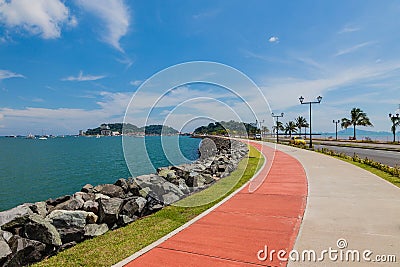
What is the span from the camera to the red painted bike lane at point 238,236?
385 centimetres

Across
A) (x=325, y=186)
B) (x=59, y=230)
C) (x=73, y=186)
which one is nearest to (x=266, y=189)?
(x=325, y=186)

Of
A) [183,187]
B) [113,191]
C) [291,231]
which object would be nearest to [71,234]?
[113,191]

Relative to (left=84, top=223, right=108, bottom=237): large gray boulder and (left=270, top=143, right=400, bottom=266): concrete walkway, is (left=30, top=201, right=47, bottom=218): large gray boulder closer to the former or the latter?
(left=84, top=223, right=108, bottom=237): large gray boulder

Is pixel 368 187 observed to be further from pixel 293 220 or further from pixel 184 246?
pixel 184 246

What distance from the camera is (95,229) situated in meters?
5.77

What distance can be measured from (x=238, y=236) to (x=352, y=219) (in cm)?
252

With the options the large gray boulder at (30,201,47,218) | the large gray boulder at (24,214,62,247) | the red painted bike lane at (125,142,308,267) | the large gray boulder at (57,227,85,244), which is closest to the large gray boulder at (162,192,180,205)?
the red painted bike lane at (125,142,308,267)

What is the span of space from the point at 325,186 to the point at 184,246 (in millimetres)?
6257

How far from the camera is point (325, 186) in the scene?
29.0ft

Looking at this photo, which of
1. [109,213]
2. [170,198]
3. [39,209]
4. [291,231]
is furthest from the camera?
[170,198]

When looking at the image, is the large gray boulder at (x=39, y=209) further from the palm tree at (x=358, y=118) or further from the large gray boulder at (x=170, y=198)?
the palm tree at (x=358, y=118)

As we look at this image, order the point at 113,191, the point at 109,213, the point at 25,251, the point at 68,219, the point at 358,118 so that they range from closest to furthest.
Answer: the point at 25,251 → the point at 68,219 → the point at 109,213 → the point at 113,191 → the point at 358,118

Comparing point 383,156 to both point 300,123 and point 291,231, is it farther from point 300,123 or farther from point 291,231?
point 300,123

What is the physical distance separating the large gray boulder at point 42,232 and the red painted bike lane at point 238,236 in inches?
83.1
